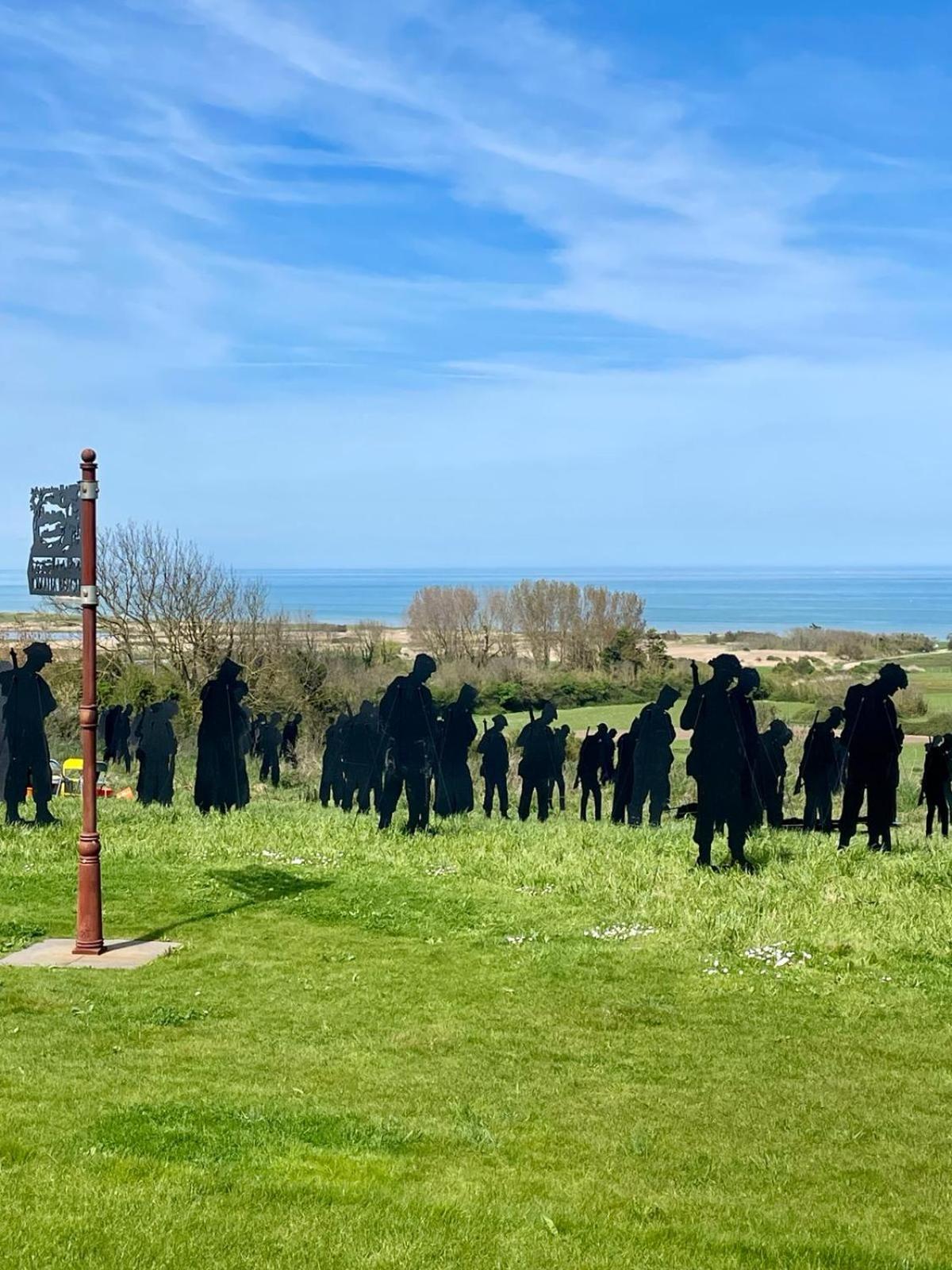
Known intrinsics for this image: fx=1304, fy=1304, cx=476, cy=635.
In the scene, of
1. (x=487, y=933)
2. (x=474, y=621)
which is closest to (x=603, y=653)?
(x=474, y=621)

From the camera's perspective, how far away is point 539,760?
1869cm

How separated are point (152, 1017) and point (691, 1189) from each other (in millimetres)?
3993

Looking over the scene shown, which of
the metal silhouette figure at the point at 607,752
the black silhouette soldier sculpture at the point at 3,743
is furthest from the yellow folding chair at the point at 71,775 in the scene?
the metal silhouette figure at the point at 607,752

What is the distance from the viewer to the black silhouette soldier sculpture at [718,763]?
1337 centimetres

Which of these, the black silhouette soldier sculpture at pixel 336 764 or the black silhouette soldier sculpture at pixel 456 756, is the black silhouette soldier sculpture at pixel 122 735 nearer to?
the black silhouette soldier sculpture at pixel 336 764

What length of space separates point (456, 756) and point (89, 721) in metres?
8.39

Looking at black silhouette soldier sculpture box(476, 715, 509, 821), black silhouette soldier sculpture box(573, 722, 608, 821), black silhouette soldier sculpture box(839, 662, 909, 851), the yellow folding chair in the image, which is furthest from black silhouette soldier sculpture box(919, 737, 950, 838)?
the yellow folding chair

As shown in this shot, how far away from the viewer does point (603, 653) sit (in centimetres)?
5062

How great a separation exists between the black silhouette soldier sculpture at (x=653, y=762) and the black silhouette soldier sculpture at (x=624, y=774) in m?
0.14

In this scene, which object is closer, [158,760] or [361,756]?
[158,760]

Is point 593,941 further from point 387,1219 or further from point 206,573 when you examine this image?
point 206,573

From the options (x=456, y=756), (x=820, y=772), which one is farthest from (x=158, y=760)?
(x=820, y=772)

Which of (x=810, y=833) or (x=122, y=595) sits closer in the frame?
(x=810, y=833)

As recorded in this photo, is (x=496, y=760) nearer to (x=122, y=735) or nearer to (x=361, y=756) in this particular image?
(x=361, y=756)
